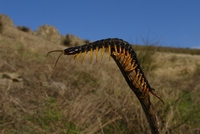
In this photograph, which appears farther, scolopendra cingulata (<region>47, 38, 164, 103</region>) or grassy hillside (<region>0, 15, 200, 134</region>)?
grassy hillside (<region>0, 15, 200, 134</region>)

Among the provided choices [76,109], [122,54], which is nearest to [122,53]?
[122,54]

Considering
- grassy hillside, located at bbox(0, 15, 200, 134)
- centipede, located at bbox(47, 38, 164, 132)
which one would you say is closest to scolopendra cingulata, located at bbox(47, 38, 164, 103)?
centipede, located at bbox(47, 38, 164, 132)

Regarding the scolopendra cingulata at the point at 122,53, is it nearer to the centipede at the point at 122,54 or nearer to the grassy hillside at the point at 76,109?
the centipede at the point at 122,54

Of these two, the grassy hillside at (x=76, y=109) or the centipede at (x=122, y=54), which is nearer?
the centipede at (x=122, y=54)

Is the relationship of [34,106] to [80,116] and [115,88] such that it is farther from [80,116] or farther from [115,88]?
[115,88]

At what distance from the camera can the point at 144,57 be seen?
8.48 m

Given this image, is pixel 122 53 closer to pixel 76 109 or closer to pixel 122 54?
pixel 122 54

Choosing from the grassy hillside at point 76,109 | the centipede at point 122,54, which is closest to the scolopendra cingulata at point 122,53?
the centipede at point 122,54

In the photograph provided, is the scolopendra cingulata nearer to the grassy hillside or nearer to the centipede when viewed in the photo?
the centipede

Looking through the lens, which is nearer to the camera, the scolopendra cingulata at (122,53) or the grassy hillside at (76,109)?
the scolopendra cingulata at (122,53)

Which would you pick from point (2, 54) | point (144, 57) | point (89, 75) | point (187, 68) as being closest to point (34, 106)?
point (89, 75)

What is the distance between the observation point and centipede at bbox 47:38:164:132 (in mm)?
924

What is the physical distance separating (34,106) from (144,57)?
17.3 ft

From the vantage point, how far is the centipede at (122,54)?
92 cm
